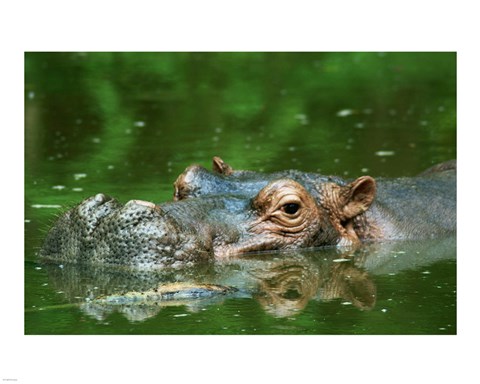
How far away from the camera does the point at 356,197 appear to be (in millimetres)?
11531

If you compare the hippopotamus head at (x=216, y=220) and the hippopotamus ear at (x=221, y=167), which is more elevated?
the hippopotamus ear at (x=221, y=167)

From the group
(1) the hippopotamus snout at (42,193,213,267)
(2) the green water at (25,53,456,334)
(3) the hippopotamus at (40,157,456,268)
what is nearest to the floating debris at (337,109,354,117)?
(2) the green water at (25,53,456,334)

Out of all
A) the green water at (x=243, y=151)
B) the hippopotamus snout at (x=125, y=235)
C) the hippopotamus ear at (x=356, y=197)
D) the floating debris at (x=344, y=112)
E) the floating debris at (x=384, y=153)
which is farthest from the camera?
the floating debris at (x=344, y=112)

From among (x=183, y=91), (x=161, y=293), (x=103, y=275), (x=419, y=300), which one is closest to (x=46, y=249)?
(x=103, y=275)

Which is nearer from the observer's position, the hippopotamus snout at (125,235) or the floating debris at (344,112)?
the hippopotamus snout at (125,235)

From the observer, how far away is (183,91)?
21.1 m

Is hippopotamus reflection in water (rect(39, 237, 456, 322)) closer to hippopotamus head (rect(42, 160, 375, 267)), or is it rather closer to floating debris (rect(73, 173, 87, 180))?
hippopotamus head (rect(42, 160, 375, 267))

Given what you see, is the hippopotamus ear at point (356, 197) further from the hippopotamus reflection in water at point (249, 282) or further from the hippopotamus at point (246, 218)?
the hippopotamus reflection in water at point (249, 282)

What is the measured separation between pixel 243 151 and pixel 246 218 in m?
5.51

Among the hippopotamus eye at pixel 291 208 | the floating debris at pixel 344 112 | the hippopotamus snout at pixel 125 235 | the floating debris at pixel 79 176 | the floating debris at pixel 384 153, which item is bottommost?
the hippopotamus snout at pixel 125 235

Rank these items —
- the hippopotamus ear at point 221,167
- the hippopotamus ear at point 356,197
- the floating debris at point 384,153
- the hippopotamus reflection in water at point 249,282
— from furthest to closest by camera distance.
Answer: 1. the floating debris at point 384,153
2. the hippopotamus ear at point 221,167
3. the hippopotamus ear at point 356,197
4. the hippopotamus reflection in water at point 249,282

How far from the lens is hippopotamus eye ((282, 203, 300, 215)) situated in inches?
434

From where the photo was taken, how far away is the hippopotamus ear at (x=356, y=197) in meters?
11.4

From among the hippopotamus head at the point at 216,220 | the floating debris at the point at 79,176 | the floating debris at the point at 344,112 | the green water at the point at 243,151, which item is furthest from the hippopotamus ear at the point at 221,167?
the floating debris at the point at 344,112
